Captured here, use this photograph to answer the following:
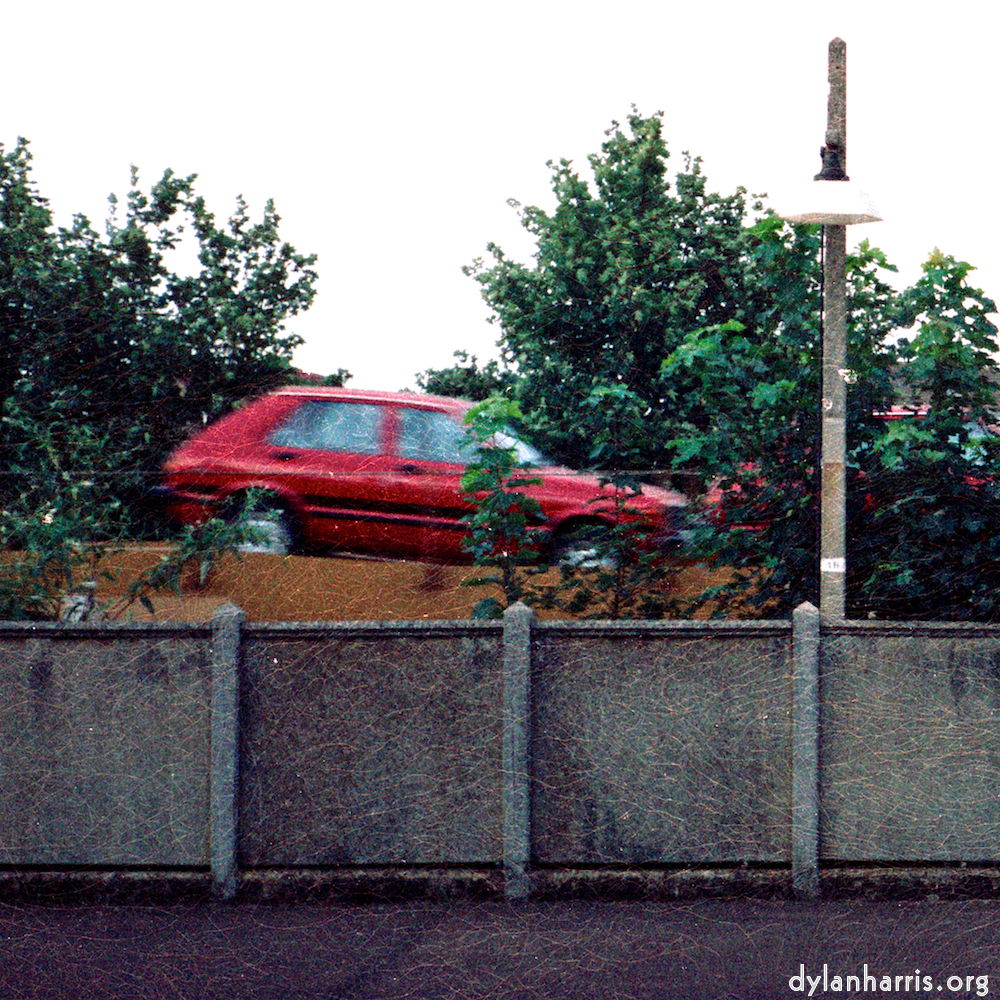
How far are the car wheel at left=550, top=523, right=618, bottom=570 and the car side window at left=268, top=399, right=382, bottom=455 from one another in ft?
4.76

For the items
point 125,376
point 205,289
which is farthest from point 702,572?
point 205,289

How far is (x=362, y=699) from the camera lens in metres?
7.46

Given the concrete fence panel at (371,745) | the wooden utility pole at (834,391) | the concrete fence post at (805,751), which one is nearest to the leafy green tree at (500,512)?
the concrete fence panel at (371,745)

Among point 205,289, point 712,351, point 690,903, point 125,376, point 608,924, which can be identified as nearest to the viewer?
point 608,924

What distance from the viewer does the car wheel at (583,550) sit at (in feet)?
30.6

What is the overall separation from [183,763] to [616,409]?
164 inches

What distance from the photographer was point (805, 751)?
24.2 feet

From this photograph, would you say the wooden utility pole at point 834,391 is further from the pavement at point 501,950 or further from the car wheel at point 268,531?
the car wheel at point 268,531

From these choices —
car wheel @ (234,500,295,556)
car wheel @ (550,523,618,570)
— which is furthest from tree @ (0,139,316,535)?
car wheel @ (550,523,618,570)

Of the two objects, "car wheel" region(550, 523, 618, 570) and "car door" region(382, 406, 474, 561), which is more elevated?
"car door" region(382, 406, 474, 561)

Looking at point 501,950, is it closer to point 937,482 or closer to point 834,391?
point 834,391

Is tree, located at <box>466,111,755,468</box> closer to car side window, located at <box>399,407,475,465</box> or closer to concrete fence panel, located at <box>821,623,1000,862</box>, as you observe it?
car side window, located at <box>399,407,475,465</box>

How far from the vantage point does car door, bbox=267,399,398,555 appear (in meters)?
9.48

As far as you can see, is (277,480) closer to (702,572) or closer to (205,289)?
(702,572)
